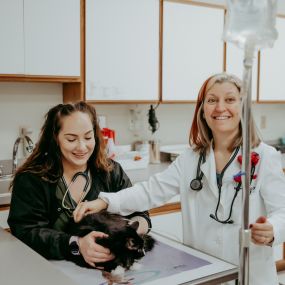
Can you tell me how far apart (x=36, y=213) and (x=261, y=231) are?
2.41 feet

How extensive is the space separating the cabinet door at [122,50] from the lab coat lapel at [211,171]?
4.47ft

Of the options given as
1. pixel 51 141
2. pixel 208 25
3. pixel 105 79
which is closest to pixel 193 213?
pixel 51 141

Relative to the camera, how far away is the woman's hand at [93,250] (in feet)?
3.90

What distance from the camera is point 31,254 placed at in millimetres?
1146

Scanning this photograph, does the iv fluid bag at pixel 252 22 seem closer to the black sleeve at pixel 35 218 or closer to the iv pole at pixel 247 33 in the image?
the iv pole at pixel 247 33

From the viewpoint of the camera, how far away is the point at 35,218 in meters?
1.41

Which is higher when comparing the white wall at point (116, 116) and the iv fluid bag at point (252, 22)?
the iv fluid bag at point (252, 22)

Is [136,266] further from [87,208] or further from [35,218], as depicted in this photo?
[35,218]

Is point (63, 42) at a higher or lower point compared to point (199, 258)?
higher

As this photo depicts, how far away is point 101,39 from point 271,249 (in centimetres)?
175

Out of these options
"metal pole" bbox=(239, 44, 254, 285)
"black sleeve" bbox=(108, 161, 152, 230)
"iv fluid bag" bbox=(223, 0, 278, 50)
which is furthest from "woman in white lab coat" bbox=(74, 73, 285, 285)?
"iv fluid bag" bbox=(223, 0, 278, 50)

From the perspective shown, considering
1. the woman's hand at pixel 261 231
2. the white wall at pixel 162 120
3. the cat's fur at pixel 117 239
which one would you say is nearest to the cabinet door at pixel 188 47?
the white wall at pixel 162 120

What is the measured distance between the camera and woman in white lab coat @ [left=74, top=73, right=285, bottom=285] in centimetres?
142

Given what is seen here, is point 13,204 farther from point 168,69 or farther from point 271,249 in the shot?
point 168,69
